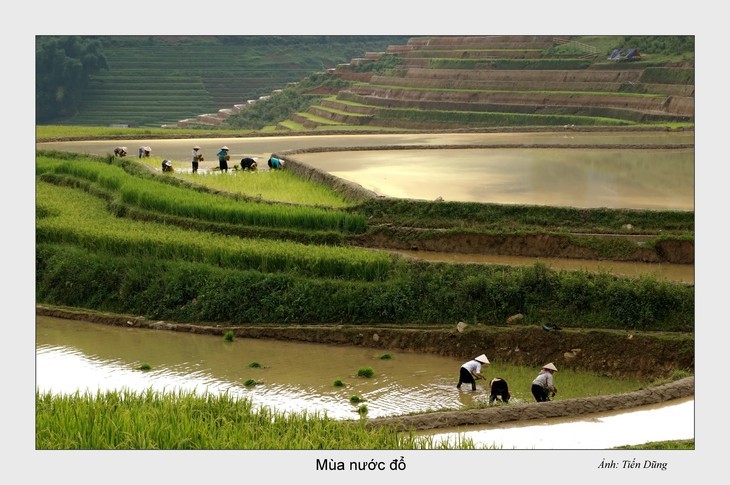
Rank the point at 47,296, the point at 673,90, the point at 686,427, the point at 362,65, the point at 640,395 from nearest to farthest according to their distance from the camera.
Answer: the point at 686,427 → the point at 640,395 → the point at 47,296 → the point at 673,90 → the point at 362,65

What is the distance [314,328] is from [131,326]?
251 centimetres

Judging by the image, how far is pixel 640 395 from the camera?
10.8 m

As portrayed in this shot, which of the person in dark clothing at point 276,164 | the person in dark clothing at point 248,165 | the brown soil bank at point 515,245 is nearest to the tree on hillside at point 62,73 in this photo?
the person in dark clothing at point 248,165

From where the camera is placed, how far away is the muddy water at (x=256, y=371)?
11.8 meters

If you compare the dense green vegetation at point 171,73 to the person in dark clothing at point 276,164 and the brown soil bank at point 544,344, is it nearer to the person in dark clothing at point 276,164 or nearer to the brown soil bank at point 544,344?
the person in dark clothing at point 276,164

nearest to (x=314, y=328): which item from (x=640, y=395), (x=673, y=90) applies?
(x=640, y=395)

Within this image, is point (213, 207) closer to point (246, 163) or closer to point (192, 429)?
point (246, 163)

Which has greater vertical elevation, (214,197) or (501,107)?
(501,107)

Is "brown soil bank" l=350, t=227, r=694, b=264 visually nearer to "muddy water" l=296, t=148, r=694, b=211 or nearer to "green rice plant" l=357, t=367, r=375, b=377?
"muddy water" l=296, t=148, r=694, b=211

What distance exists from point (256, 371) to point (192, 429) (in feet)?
13.3

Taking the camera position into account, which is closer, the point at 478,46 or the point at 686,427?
the point at 686,427

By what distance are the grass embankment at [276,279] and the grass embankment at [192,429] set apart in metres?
4.53

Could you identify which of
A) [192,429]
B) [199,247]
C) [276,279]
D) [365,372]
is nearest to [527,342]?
[365,372]

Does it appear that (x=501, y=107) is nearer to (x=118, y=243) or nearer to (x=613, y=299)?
(x=118, y=243)
